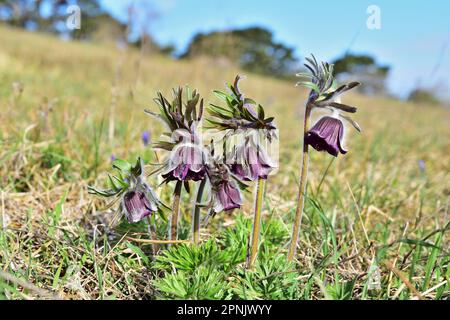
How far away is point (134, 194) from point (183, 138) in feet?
0.84

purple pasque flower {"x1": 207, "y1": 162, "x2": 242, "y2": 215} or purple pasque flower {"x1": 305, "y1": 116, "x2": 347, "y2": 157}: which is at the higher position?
purple pasque flower {"x1": 305, "y1": 116, "x2": 347, "y2": 157}

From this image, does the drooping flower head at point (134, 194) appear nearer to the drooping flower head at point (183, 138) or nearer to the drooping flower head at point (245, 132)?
the drooping flower head at point (183, 138)

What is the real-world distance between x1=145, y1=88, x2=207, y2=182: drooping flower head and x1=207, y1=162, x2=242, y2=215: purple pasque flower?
0.04m

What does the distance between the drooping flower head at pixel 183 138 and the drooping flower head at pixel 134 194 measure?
100 millimetres

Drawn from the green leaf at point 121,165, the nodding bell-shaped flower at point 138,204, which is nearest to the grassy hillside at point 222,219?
the nodding bell-shaped flower at point 138,204

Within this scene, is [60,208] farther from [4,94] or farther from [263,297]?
[4,94]

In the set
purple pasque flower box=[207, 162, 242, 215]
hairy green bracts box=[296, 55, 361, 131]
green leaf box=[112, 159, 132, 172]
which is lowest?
purple pasque flower box=[207, 162, 242, 215]

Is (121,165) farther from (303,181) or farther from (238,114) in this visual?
(303,181)

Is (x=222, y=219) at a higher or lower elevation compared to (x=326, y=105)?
lower

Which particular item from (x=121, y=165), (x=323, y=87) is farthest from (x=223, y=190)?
(x=323, y=87)

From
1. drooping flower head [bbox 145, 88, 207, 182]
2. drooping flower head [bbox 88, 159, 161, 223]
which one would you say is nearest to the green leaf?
drooping flower head [bbox 88, 159, 161, 223]

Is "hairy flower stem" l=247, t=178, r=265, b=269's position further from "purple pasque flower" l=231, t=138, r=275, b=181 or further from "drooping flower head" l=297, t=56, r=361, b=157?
"drooping flower head" l=297, t=56, r=361, b=157

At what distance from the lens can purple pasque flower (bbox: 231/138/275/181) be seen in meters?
1.25

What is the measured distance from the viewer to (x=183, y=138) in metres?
1.25
